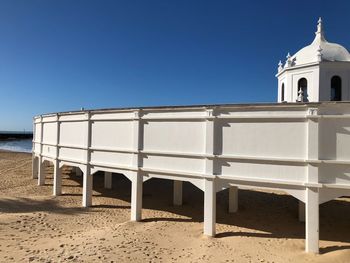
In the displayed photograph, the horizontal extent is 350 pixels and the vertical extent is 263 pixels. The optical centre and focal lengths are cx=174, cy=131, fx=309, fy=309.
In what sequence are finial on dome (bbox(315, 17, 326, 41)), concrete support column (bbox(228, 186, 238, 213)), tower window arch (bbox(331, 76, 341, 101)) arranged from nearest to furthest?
concrete support column (bbox(228, 186, 238, 213)), tower window arch (bbox(331, 76, 341, 101)), finial on dome (bbox(315, 17, 326, 41))

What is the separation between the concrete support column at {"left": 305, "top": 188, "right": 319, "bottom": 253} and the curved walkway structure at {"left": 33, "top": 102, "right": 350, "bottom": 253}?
0.10 ft

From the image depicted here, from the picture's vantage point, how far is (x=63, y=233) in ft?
41.7

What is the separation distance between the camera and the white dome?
60.5 feet

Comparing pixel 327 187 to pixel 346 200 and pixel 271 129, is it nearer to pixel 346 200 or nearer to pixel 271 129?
pixel 271 129

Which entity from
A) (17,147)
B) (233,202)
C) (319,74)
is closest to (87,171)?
(233,202)

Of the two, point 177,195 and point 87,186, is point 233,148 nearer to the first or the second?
point 177,195

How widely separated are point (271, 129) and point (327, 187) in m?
2.65

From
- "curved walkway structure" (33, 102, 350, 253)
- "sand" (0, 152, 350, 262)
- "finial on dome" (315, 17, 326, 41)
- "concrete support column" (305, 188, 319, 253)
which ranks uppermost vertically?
"finial on dome" (315, 17, 326, 41)

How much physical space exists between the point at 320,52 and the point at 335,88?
232 centimetres

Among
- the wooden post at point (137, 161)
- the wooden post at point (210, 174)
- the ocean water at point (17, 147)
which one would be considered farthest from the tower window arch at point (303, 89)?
the ocean water at point (17, 147)

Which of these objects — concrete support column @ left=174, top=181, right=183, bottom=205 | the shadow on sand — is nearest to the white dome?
the shadow on sand

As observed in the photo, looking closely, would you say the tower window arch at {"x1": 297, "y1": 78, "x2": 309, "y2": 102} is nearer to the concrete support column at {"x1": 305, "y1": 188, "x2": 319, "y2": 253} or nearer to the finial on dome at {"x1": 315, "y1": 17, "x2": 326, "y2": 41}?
the finial on dome at {"x1": 315, "y1": 17, "x2": 326, "y2": 41}

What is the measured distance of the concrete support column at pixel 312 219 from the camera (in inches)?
412

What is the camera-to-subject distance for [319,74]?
59.7ft
